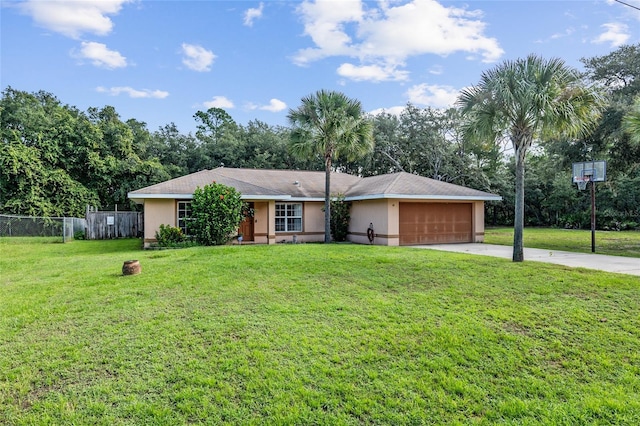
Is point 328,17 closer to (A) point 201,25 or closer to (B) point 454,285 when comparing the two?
(A) point 201,25

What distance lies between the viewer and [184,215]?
51.6ft

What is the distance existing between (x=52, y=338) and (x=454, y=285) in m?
6.96

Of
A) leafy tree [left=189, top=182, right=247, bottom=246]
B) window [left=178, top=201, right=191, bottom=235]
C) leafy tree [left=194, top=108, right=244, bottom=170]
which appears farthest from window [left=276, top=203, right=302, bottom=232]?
leafy tree [left=194, top=108, right=244, bottom=170]

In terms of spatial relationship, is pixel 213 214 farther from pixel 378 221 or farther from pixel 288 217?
pixel 378 221

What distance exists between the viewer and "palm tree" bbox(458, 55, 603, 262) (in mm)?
9227

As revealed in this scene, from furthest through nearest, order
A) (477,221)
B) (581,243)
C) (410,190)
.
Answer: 1. (477,221)
2. (581,243)
3. (410,190)

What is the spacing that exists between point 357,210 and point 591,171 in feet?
31.6

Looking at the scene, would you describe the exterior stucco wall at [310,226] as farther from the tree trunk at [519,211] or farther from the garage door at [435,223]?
the tree trunk at [519,211]

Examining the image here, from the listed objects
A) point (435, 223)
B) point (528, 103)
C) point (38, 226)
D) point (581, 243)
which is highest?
point (528, 103)

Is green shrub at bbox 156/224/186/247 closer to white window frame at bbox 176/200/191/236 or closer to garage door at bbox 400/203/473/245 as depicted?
white window frame at bbox 176/200/191/236

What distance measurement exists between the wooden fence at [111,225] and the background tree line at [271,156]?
5.06 m

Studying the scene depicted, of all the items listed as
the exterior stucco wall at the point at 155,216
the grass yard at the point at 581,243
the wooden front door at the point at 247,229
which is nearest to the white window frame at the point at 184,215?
the exterior stucco wall at the point at 155,216

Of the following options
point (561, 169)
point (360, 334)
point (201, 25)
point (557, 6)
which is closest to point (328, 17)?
point (201, 25)

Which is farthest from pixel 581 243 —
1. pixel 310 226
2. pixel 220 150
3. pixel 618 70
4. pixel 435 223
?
pixel 220 150
